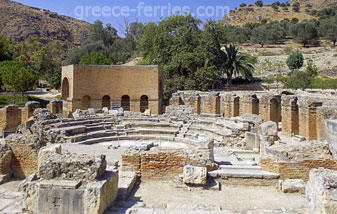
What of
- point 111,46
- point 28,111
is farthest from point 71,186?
point 111,46

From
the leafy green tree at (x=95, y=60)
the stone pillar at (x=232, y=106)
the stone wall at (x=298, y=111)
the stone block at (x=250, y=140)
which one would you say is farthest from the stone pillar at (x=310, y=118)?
the leafy green tree at (x=95, y=60)

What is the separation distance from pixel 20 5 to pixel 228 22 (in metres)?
76.6

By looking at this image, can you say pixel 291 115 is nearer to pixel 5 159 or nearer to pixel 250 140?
pixel 250 140

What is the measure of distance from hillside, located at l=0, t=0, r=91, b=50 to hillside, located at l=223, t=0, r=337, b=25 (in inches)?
2191

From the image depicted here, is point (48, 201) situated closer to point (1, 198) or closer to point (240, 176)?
point (1, 198)

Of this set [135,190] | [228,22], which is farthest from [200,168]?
[228,22]

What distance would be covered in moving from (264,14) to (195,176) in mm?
101968

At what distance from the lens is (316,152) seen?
7.82m

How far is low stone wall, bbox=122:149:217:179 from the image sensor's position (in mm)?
7844

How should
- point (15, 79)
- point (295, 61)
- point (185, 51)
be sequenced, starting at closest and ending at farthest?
1. point (15, 79)
2. point (185, 51)
3. point (295, 61)

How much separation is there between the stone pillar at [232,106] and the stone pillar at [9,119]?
14.6 metres

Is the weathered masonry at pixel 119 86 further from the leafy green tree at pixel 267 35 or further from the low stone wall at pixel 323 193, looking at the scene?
the leafy green tree at pixel 267 35

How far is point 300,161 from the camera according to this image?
773cm

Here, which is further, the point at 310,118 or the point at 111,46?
the point at 111,46
